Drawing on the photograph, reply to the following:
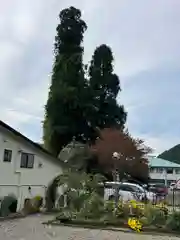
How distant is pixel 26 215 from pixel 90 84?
25.0 meters

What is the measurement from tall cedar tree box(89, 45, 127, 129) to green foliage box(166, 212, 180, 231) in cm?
2552

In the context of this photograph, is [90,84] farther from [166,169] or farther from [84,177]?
[166,169]

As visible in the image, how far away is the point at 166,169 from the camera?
227 ft

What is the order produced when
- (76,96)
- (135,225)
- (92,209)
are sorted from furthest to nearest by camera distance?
(76,96) → (92,209) → (135,225)

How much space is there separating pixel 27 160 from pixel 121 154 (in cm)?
1732

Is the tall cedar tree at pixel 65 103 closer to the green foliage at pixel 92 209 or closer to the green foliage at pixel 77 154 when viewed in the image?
the green foliage at pixel 77 154

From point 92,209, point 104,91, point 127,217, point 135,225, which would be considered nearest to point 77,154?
point 104,91

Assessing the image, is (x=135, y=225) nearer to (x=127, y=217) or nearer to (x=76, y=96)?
(x=127, y=217)

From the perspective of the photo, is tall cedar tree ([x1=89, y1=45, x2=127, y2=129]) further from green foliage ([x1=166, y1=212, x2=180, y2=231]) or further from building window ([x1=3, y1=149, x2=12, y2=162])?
green foliage ([x1=166, y1=212, x2=180, y2=231])

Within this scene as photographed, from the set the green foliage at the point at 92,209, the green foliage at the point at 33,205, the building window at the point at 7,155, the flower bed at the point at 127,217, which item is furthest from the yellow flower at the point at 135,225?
the building window at the point at 7,155

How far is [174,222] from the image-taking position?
13062mm

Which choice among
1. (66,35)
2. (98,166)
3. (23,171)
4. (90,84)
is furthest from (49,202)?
(66,35)

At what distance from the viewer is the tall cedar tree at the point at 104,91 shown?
130ft

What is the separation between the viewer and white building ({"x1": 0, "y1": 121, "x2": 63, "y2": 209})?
17812mm
